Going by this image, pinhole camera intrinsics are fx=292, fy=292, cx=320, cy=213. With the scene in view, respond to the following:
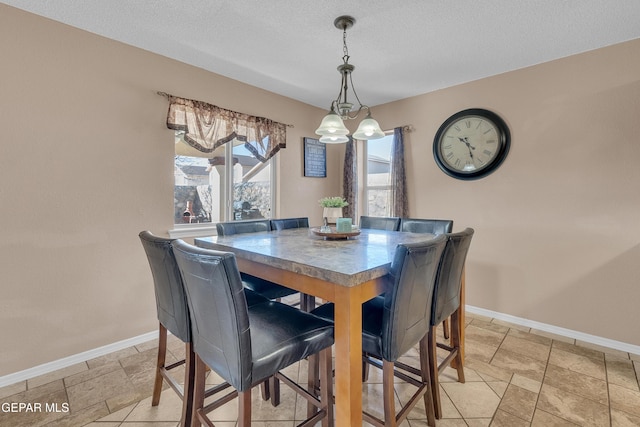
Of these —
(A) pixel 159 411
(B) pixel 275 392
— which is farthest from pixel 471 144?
(A) pixel 159 411

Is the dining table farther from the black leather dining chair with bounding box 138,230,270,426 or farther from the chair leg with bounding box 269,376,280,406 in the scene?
the chair leg with bounding box 269,376,280,406

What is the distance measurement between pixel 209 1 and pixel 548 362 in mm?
3496

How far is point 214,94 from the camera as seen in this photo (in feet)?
9.71

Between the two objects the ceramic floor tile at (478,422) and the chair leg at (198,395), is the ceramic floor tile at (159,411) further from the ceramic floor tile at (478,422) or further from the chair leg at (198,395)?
the ceramic floor tile at (478,422)

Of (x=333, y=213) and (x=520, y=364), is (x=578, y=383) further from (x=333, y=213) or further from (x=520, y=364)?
(x=333, y=213)

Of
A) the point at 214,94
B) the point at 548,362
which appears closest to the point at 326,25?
the point at 214,94

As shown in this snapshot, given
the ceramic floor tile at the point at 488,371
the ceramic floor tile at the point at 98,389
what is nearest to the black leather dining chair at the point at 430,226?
the ceramic floor tile at the point at 488,371

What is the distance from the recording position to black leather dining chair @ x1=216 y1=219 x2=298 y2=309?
83.7 inches

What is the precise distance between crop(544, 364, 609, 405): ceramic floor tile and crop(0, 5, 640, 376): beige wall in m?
0.75

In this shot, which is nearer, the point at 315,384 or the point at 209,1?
the point at 315,384

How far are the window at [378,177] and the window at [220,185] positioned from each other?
1431 millimetres

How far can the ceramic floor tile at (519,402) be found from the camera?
5.46 ft

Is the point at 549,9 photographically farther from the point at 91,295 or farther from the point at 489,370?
the point at 91,295

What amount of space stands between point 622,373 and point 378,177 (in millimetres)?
2921
